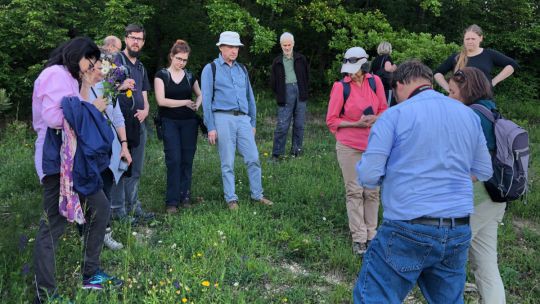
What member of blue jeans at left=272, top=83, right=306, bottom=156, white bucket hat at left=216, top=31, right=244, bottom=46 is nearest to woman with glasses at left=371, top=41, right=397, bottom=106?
blue jeans at left=272, top=83, right=306, bottom=156

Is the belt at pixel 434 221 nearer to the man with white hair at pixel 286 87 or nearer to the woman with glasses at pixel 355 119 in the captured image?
the woman with glasses at pixel 355 119

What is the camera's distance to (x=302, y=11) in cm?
1395

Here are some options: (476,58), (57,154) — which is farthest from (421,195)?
(476,58)

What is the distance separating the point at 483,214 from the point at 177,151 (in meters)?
3.38

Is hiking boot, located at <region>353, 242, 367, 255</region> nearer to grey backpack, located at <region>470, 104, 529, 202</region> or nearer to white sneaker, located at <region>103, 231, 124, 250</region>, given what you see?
grey backpack, located at <region>470, 104, 529, 202</region>

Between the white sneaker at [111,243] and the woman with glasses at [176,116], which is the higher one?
the woman with glasses at [176,116]

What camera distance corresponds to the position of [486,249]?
3451 millimetres

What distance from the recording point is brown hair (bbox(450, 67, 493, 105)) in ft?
11.0

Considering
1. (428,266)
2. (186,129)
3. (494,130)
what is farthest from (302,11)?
(428,266)

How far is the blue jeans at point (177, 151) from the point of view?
5602 mm

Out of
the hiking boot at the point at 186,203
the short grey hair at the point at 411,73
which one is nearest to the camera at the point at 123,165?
the hiking boot at the point at 186,203

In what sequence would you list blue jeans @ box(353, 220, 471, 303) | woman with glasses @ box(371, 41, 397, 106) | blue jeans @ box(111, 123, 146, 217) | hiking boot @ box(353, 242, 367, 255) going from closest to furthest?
1. blue jeans @ box(353, 220, 471, 303)
2. hiking boot @ box(353, 242, 367, 255)
3. blue jeans @ box(111, 123, 146, 217)
4. woman with glasses @ box(371, 41, 397, 106)

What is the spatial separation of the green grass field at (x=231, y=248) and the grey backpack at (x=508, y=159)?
1.20 metres

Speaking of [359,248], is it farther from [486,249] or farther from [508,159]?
[508,159]
